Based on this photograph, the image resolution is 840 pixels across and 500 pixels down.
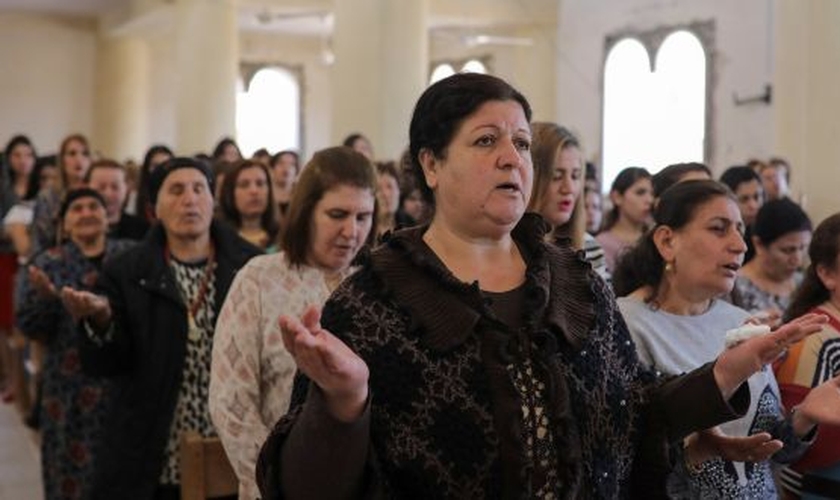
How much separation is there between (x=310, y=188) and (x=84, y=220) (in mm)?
2349

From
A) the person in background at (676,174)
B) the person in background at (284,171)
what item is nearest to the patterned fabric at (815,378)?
the person in background at (676,174)

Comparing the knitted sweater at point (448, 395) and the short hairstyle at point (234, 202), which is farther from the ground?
the short hairstyle at point (234, 202)

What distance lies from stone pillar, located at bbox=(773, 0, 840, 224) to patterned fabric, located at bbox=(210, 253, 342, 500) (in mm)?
7425

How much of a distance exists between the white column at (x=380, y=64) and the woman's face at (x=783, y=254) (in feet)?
23.5

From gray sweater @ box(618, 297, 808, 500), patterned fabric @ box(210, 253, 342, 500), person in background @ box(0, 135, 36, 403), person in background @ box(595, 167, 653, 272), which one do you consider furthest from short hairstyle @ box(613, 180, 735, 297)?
person in background @ box(0, 135, 36, 403)

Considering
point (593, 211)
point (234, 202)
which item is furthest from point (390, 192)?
point (234, 202)

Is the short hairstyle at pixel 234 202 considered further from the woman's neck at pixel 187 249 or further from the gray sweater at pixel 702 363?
the gray sweater at pixel 702 363

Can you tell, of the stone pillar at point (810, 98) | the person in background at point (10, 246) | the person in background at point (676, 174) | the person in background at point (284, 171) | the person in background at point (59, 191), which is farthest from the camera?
the stone pillar at point (810, 98)

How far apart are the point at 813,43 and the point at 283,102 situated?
13.4 meters

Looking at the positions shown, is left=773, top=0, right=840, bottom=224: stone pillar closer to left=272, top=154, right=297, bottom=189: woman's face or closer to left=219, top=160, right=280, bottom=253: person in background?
left=272, top=154, right=297, bottom=189: woman's face

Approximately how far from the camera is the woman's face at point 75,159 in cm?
773

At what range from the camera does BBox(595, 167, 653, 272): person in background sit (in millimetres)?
6484

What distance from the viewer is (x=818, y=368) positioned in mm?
3529

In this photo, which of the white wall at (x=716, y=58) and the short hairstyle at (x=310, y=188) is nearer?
the short hairstyle at (x=310, y=188)
